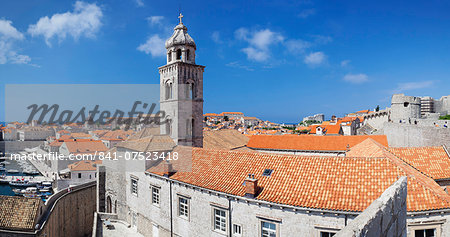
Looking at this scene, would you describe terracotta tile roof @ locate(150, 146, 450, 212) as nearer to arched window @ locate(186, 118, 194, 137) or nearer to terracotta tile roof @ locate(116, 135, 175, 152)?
terracotta tile roof @ locate(116, 135, 175, 152)

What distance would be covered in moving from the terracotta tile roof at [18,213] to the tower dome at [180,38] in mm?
15124

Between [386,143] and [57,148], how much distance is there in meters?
63.7

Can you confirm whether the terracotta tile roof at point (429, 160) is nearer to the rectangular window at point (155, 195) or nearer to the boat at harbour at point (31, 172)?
the rectangular window at point (155, 195)

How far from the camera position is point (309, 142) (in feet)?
111

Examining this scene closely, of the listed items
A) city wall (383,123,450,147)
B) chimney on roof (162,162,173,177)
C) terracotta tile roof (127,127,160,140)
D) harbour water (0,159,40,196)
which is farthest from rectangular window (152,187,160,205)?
harbour water (0,159,40,196)

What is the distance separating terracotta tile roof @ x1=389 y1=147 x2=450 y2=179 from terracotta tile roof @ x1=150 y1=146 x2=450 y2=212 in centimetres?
180

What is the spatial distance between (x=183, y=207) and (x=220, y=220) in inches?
115

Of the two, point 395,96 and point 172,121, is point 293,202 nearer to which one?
point 172,121

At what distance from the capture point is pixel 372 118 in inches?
1996

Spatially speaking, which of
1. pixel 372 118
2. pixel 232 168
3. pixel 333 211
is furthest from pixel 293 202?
pixel 372 118

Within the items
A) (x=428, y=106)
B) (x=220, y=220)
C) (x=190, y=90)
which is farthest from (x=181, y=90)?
(x=428, y=106)

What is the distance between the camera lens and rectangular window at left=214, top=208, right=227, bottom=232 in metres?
12.2

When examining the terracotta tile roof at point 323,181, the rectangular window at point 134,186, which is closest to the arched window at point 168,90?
the rectangular window at point 134,186

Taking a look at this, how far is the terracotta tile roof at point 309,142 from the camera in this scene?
31484 mm
